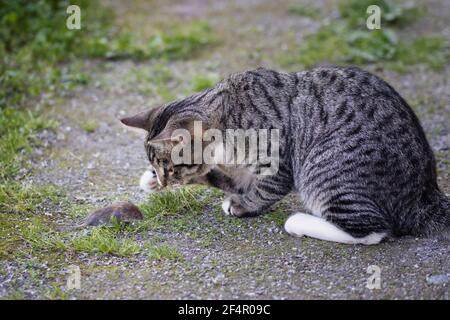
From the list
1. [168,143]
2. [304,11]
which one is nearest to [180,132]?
[168,143]

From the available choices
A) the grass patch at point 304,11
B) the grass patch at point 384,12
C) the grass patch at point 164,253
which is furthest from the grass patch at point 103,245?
the grass patch at point 304,11

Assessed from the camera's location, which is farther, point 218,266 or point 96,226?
point 96,226

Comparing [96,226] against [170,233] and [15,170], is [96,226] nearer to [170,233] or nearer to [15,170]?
[170,233]

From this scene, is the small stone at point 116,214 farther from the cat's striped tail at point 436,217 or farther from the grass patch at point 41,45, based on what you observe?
the grass patch at point 41,45

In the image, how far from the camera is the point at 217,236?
4789mm

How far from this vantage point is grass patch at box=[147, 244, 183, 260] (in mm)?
4457

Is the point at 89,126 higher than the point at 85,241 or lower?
higher

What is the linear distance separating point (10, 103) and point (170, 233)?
10.2 ft

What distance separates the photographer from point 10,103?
22.7 ft

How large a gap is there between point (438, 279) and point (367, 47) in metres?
4.64

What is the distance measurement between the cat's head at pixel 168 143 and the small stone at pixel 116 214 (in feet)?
1.02

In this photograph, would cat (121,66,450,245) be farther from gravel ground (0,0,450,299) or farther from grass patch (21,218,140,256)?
grass patch (21,218,140,256)

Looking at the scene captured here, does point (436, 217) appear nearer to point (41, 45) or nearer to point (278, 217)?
point (278, 217)
